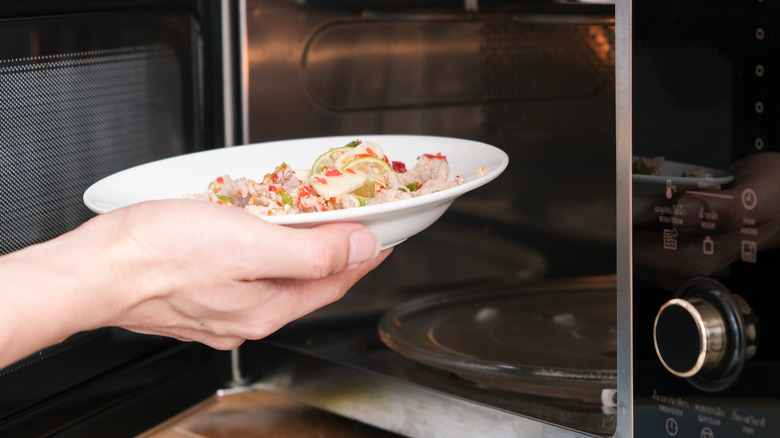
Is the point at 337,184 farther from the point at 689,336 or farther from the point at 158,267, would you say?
the point at 689,336

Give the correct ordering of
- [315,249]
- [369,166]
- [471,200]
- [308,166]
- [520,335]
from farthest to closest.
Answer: [471,200], [520,335], [308,166], [369,166], [315,249]

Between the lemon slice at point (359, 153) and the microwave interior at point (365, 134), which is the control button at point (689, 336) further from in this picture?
the lemon slice at point (359, 153)

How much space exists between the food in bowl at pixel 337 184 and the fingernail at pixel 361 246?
5cm

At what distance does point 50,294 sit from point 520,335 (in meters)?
0.50

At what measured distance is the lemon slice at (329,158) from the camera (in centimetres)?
66

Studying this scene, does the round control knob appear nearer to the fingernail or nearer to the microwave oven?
the microwave oven

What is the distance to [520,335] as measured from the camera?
86 cm

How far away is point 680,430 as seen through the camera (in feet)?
1.83

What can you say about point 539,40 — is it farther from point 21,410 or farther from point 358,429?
point 21,410

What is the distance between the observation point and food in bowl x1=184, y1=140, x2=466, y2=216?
58cm

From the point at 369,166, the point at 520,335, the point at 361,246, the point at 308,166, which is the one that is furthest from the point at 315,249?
the point at 520,335

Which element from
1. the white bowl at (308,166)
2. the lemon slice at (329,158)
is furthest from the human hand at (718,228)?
the lemon slice at (329,158)

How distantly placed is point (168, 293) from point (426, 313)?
45 centimetres

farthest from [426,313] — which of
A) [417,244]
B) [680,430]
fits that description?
[680,430]
